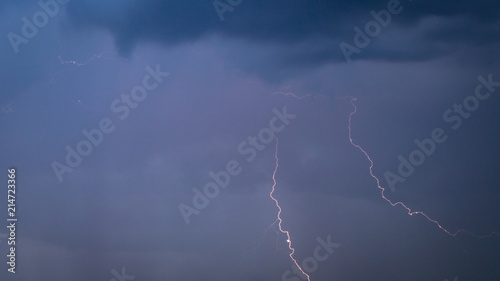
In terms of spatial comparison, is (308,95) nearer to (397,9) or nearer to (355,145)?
(355,145)

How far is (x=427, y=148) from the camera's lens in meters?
6.60

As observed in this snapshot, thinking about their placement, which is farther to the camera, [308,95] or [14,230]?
[308,95]

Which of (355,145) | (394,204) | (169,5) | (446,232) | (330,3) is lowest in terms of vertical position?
(446,232)

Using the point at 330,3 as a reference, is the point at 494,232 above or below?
below

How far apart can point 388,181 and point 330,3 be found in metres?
3.20

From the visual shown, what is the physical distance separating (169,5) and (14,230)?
4.42 metres

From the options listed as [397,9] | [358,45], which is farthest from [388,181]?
[397,9]

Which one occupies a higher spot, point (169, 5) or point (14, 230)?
point (169, 5)

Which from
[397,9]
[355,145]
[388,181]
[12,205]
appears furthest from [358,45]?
[12,205]

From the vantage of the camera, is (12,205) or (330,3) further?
(330,3)

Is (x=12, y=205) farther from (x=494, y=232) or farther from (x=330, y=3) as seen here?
(x=494, y=232)

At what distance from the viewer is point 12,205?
618cm

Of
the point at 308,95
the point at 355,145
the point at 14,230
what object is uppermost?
the point at 14,230

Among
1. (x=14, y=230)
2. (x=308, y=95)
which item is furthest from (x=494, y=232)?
(x=14, y=230)
